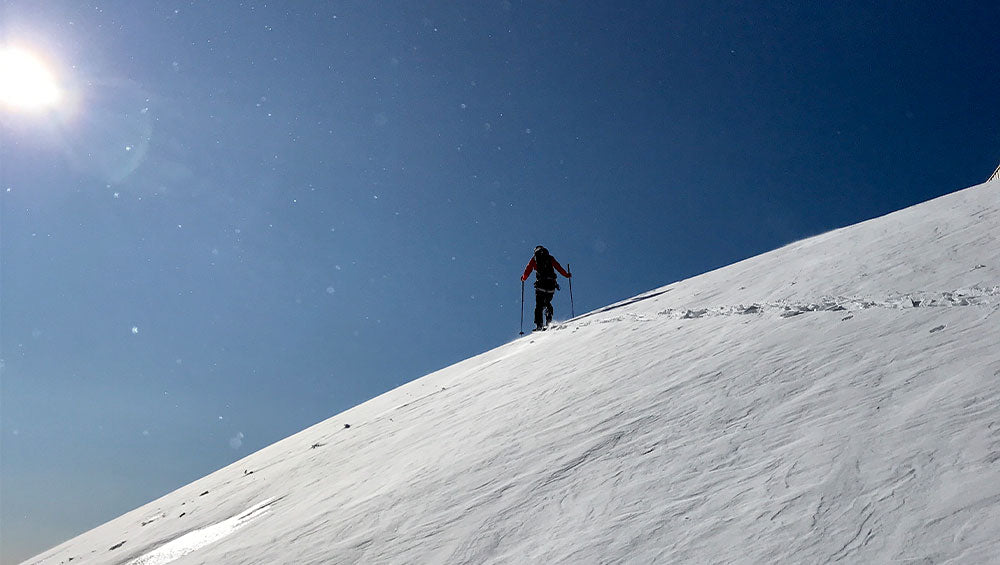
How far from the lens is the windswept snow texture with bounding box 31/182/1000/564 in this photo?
8.56ft

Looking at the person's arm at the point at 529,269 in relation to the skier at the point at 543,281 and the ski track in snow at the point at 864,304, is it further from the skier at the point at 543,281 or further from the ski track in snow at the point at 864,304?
the ski track in snow at the point at 864,304

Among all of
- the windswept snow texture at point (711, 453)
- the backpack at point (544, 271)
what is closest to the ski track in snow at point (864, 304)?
the windswept snow texture at point (711, 453)

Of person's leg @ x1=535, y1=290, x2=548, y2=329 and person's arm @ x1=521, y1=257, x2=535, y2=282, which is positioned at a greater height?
person's arm @ x1=521, y1=257, x2=535, y2=282

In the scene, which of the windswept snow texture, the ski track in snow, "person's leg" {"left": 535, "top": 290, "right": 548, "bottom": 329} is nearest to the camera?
the windswept snow texture

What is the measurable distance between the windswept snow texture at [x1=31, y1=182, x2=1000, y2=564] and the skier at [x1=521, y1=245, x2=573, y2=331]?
529 cm

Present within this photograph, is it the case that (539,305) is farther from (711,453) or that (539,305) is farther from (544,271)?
(711,453)

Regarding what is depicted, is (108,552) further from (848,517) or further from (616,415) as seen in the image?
(848,517)

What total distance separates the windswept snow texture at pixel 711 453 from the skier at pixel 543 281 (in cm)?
529

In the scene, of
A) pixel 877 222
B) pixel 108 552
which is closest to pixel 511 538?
pixel 108 552

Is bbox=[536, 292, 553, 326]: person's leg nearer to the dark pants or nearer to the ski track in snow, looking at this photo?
the dark pants

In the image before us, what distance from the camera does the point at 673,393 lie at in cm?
461

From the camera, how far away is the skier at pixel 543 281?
43.6 feet

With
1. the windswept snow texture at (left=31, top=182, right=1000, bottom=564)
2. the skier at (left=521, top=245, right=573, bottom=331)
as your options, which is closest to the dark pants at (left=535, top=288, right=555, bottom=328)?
the skier at (left=521, top=245, right=573, bottom=331)

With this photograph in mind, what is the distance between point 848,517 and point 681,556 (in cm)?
72
